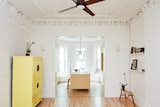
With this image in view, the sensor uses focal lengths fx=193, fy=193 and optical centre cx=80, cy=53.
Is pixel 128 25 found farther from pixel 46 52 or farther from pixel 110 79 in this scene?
pixel 46 52

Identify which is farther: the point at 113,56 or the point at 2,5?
the point at 113,56

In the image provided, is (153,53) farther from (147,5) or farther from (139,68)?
(139,68)

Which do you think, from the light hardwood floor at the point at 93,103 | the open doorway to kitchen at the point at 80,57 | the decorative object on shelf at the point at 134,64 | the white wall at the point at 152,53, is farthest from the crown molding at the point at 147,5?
the open doorway to kitchen at the point at 80,57

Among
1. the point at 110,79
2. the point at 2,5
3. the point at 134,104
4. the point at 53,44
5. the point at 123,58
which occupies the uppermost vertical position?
the point at 2,5

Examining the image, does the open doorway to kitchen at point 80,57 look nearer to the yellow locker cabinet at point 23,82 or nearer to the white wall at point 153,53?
the yellow locker cabinet at point 23,82

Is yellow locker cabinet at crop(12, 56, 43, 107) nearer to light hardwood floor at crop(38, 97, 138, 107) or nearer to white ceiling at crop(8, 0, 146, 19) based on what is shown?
light hardwood floor at crop(38, 97, 138, 107)

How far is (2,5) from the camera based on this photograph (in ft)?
14.1

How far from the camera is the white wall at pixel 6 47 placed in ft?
14.0

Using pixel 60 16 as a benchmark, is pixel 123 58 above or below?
below

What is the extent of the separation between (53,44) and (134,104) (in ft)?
11.1

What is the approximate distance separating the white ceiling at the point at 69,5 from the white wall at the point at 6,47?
47cm

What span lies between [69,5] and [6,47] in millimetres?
1893

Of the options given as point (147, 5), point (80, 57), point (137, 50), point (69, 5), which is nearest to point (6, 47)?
point (69, 5)

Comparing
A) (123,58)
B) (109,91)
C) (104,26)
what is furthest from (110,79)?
(104,26)
